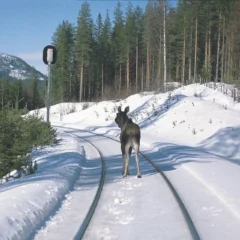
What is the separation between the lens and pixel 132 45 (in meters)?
65.1

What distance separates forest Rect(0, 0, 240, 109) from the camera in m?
50.0

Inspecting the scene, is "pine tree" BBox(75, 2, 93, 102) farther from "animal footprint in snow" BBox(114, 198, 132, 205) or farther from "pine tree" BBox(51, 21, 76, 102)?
"animal footprint in snow" BBox(114, 198, 132, 205)

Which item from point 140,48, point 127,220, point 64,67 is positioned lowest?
point 127,220

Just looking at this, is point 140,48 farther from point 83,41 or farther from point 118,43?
point 83,41

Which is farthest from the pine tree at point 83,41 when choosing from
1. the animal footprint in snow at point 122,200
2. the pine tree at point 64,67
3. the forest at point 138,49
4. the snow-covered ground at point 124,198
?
the animal footprint in snow at point 122,200

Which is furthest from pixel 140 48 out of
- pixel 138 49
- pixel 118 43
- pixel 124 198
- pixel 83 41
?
pixel 124 198

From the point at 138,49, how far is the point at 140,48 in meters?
0.48

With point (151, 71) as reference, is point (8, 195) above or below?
below

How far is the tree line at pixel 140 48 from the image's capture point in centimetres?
4994

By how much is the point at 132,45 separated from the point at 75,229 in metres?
61.4

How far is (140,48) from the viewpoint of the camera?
6712cm

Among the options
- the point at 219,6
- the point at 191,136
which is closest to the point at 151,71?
the point at 219,6

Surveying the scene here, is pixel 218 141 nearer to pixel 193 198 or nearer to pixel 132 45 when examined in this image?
pixel 193 198

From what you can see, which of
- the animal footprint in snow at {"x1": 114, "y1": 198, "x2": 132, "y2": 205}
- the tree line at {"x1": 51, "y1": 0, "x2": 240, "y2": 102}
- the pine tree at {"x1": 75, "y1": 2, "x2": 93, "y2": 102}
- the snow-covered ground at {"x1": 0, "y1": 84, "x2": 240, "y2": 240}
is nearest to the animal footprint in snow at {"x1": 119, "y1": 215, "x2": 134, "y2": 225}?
the snow-covered ground at {"x1": 0, "y1": 84, "x2": 240, "y2": 240}
